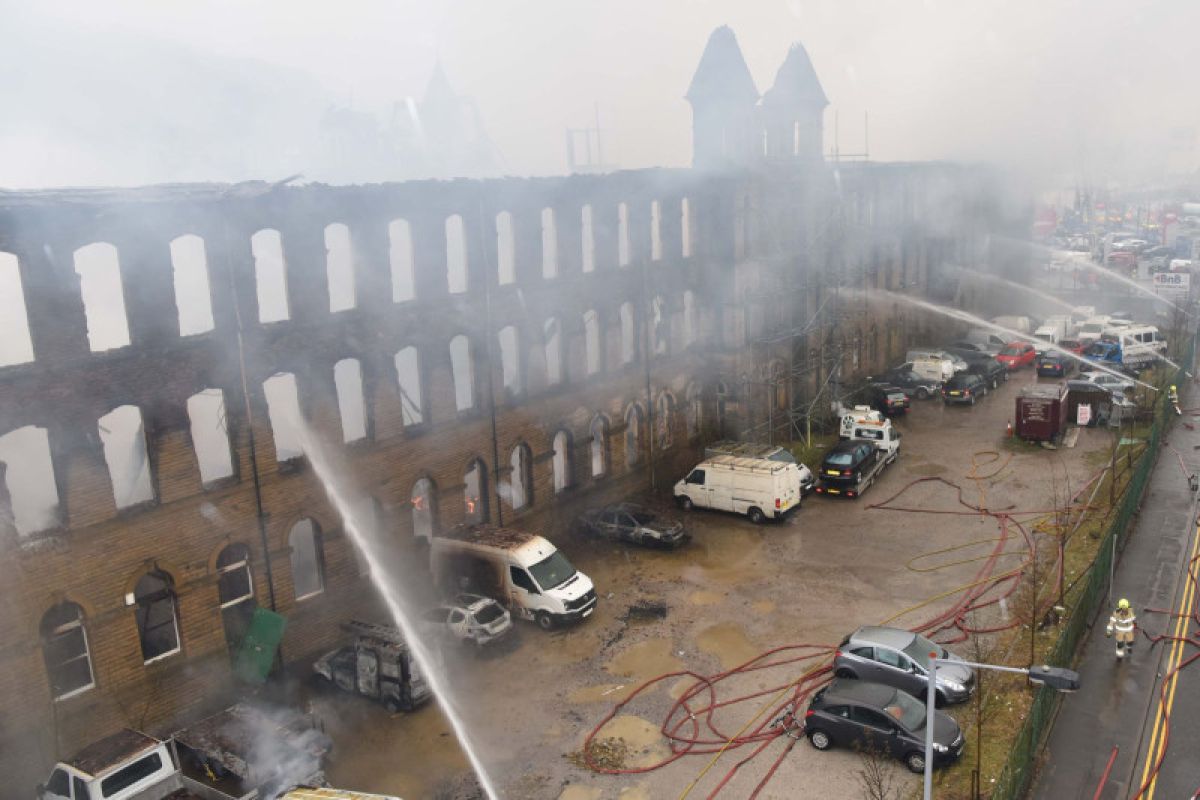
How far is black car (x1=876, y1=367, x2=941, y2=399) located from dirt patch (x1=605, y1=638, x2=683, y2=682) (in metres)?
22.6

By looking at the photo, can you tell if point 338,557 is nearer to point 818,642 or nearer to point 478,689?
point 478,689

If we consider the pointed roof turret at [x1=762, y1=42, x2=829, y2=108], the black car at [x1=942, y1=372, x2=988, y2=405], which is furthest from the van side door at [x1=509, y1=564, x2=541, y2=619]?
the black car at [x1=942, y1=372, x2=988, y2=405]

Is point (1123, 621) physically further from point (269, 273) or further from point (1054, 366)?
point (1054, 366)

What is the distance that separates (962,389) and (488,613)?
82.1 ft

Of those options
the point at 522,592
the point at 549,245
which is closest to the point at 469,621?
Answer: the point at 522,592

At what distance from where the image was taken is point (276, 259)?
26.9 m

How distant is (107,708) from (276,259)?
44.9 feet

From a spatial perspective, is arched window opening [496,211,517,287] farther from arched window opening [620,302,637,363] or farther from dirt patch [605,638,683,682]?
dirt patch [605,638,683,682]

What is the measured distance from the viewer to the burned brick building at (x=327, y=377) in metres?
15.9

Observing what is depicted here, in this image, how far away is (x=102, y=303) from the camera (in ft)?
85.6

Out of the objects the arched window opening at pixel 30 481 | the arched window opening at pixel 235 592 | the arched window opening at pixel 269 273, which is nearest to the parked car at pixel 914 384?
the arched window opening at pixel 269 273

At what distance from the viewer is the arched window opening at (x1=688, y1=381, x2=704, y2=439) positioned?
31.0 metres

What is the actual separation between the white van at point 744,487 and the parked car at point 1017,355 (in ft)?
71.4

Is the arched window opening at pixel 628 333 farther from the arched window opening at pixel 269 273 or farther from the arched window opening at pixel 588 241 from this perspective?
the arched window opening at pixel 269 273
